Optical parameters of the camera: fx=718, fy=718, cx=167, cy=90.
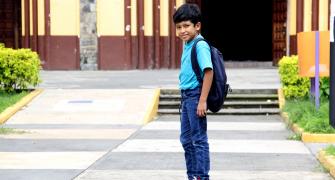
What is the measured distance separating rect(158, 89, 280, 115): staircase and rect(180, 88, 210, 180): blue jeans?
26.1ft

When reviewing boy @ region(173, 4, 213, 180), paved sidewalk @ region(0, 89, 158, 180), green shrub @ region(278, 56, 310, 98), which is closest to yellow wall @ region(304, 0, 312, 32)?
green shrub @ region(278, 56, 310, 98)

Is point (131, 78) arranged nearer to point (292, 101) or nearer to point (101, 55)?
point (101, 55)

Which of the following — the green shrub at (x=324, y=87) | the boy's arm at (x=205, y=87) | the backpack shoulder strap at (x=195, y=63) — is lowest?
the green shrub at (x=324, y=87)

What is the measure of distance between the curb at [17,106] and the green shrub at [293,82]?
215 inches

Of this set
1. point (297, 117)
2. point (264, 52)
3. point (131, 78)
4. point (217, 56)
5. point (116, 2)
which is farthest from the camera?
point (264, 52)

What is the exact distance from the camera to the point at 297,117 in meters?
12.5

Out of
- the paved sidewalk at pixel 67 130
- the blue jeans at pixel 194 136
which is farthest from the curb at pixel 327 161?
the paved sidewalk at pixel 67 130

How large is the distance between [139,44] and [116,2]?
5.21 feet

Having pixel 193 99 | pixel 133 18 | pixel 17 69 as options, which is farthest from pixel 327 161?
pixel 133 18

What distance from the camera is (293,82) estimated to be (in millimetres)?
14969

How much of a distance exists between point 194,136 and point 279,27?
18.9 metres

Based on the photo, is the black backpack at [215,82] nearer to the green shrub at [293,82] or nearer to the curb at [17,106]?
the curb at [17,106]

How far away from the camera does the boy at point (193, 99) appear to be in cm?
693

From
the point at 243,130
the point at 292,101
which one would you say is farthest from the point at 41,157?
the point at 292,101
